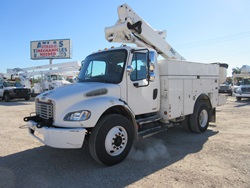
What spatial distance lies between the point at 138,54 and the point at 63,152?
119 inches

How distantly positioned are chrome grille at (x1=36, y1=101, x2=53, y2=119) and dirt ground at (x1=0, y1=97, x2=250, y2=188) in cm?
106

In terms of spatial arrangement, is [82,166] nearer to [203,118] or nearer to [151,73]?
[151,73]

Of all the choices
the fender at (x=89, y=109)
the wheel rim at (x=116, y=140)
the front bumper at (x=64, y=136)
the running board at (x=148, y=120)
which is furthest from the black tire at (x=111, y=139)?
the running board at (x=148, y=120)

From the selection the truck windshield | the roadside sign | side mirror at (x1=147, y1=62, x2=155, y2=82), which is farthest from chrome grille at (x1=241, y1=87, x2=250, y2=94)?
the roadside sign

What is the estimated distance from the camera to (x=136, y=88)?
5.16m

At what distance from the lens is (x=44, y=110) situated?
4617mm

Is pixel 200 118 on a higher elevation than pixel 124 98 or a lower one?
lower

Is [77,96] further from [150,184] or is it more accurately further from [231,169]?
[231,169]

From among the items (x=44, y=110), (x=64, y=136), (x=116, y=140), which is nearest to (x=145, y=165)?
(x=116, y=140)

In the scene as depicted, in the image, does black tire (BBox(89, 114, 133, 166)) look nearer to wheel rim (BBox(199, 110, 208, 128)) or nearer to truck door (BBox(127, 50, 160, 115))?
truck door (BBox(127, 50, 160, 115))

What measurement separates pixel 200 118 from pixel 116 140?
12.8 feet

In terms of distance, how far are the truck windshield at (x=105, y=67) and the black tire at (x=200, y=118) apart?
3.23m

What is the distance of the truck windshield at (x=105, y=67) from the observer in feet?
16.5

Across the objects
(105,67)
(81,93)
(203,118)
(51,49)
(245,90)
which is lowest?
(203,118)
